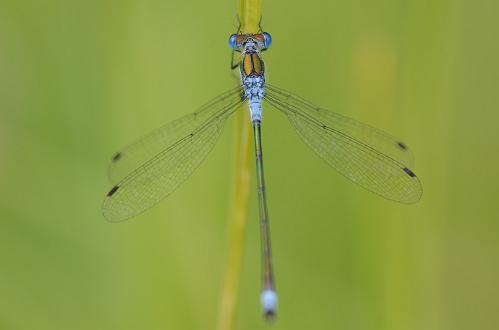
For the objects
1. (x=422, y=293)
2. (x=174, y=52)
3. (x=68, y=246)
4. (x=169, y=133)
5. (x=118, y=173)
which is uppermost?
(x=174, y=52)

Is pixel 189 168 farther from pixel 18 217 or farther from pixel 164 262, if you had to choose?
pixel 18 217

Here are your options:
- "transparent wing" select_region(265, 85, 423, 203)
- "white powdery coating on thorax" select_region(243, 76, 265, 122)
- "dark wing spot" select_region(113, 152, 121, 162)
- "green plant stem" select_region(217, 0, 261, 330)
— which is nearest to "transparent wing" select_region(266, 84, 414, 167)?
"transparent wing" select_region(265, 85, 423, 203)

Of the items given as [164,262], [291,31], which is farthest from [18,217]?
[291,31]

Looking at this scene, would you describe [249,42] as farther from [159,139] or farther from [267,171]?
[267,171]

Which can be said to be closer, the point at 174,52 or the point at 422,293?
the point at 422,293

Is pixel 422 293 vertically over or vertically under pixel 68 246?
under

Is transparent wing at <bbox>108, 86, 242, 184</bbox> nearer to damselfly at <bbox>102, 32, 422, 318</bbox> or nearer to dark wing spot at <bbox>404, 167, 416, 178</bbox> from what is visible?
damselfly at <bbox>102, 32, 422, 318</bbox>

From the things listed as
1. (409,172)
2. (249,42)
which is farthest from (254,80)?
(409,172)
